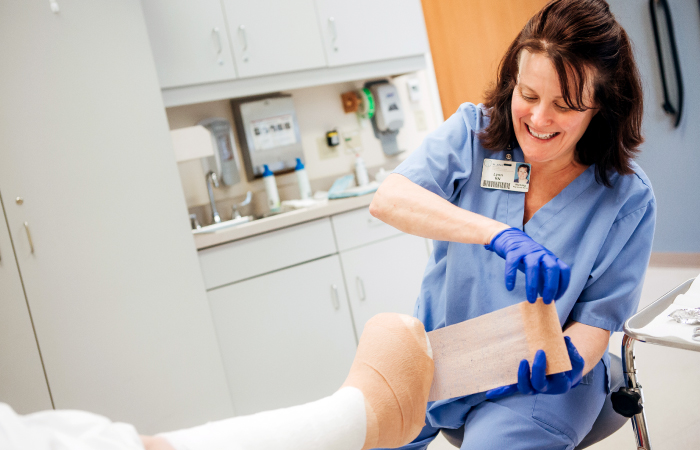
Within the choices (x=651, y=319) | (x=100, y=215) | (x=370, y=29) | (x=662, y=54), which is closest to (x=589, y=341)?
(x=651, y=319)

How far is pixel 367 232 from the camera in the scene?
2.46 meters

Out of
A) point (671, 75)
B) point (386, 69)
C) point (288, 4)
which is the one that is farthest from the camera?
point (671, 75)

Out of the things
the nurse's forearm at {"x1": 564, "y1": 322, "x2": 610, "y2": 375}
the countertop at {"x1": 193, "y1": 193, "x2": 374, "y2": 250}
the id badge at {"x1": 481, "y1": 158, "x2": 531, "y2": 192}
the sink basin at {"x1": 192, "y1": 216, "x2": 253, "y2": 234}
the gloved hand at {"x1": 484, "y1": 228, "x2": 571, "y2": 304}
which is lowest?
the nurse's forearm at {"x1": 564, "y1": 322, "x2": 610, "y2": 375}

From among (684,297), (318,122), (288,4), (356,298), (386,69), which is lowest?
(356,298)

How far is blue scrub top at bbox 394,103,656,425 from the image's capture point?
1059mm

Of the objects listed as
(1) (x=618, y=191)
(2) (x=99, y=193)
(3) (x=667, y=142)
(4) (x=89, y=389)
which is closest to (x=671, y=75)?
(3) (x=667, y=142)

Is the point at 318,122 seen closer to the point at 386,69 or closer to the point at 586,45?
the point at 386,69

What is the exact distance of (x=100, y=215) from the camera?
1869mm

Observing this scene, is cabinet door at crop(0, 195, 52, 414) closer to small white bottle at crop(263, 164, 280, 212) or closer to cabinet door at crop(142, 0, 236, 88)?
cabinet door at crop(142, 0, 236, 88)

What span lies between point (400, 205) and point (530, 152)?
0.29 meters

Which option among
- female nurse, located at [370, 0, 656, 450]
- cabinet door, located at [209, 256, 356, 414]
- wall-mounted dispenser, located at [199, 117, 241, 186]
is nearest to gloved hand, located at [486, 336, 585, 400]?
female nurse, located at [370, 0, 656, 450]

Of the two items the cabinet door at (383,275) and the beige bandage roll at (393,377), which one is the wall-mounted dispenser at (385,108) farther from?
the beige bandage roll at (393,377)

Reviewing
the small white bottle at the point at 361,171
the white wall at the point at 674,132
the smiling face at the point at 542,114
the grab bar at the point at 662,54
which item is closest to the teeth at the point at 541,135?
the smiling face at the point at 542,114

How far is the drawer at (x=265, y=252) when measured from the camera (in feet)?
6.94
